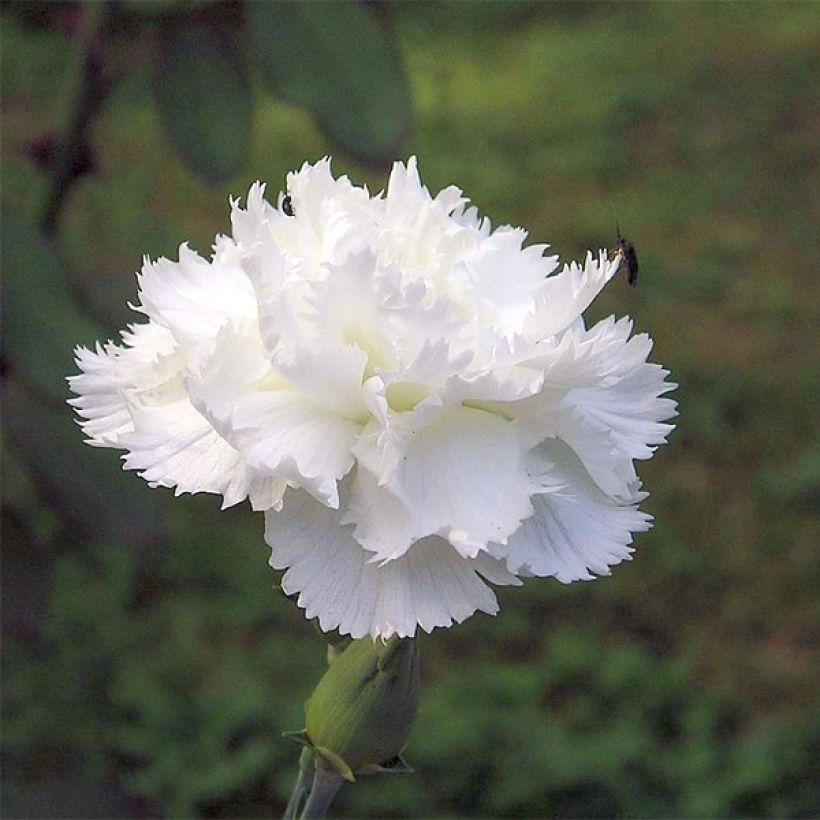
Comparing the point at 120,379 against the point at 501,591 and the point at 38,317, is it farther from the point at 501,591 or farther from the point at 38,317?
the point at 501,591

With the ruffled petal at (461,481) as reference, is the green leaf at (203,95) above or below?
above

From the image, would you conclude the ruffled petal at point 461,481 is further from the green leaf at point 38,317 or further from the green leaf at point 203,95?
the green leaf at point 203,95

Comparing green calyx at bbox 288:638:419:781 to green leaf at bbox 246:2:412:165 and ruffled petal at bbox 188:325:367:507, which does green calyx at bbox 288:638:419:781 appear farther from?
green leaf at bbox 246:2:412:165

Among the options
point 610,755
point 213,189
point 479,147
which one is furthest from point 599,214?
point 213,189

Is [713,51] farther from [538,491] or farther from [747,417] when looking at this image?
[538,491]

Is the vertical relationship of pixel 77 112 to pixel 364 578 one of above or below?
above

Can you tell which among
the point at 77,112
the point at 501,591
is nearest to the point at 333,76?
the point at 77,112

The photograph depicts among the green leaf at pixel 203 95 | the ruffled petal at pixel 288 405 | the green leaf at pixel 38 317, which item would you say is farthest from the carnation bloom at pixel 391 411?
the green leaf at pixel 203 95
